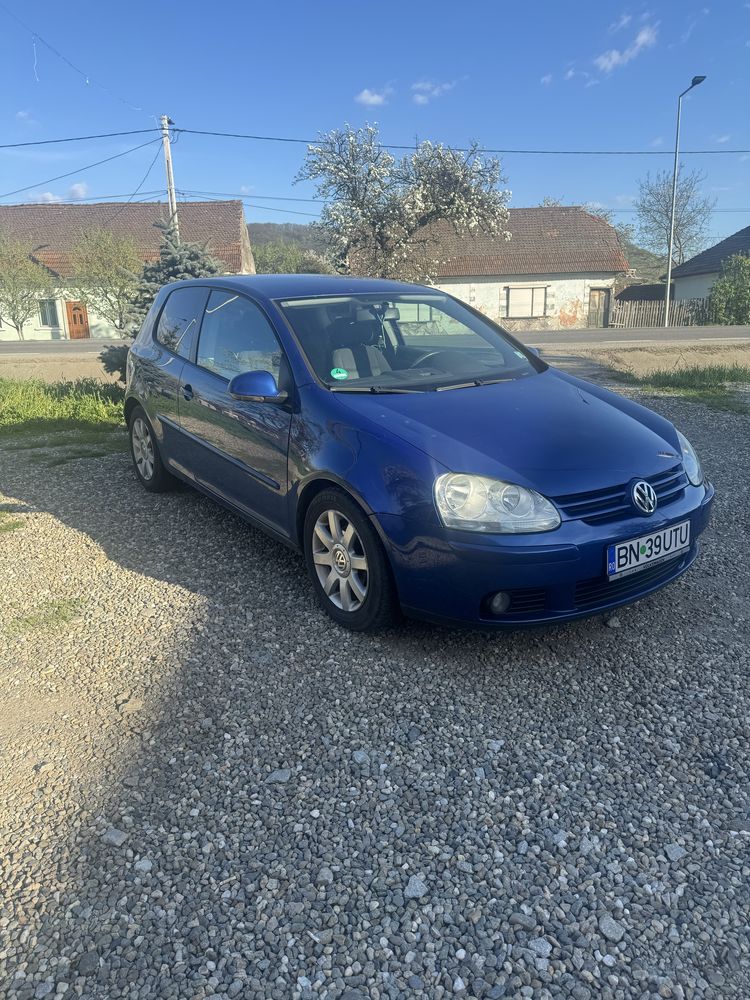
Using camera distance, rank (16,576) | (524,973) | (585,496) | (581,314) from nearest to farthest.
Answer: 1. (524,973)
2. (585,496)
3. (16,576)
4. (581,314)

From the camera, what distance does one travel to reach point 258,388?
3756 millimetres

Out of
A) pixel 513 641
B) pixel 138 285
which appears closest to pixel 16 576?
pixel 513 641

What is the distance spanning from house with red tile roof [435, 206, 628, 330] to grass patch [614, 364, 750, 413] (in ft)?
91.8

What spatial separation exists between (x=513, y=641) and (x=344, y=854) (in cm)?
151

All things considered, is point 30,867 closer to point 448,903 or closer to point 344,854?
point 344,854

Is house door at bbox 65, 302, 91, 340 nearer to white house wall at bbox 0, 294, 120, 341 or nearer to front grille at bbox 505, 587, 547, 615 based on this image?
white house wall at bbox 0, 294, 120, 341

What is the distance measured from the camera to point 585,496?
311cm

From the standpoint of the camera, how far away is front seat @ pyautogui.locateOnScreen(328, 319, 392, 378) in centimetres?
391

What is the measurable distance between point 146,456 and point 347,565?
3012mm

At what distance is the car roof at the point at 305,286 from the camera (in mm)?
4410

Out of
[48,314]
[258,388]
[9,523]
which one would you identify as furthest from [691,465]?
[48,314]

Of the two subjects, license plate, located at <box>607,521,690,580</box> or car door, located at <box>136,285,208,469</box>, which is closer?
license plate, located at <box>607,521,690,580</box>

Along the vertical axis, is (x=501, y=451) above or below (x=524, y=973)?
above

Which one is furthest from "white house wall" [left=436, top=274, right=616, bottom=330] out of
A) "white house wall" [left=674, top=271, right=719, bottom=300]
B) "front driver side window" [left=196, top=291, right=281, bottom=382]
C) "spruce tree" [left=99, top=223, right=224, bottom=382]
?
"front driver side window" [left=196, top=291, right=281, bottom=382]
